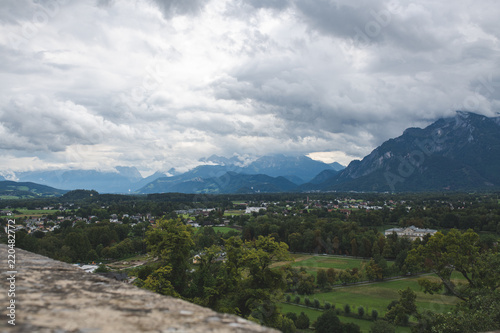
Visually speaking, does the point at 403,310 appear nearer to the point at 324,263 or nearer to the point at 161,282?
the point at 161,282

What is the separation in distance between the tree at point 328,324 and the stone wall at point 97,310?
2831 cm

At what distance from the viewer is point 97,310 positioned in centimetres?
255

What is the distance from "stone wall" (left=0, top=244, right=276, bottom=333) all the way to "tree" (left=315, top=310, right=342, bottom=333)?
28310 mm

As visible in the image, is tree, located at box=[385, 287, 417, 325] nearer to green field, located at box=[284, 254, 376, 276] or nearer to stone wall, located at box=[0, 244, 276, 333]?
green field, located at box=[284, 254, 376, 276]

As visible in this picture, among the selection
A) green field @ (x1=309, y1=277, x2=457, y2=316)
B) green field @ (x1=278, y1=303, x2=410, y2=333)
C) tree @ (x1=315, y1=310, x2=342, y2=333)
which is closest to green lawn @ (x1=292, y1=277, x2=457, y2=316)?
green field @ (x1=309, y1=277, x2=457, y2=316)

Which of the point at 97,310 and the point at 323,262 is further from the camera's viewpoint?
the point at 323,262

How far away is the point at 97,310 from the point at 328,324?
95.3ft

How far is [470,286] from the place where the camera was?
571 inches

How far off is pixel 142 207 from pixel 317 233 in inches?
3902

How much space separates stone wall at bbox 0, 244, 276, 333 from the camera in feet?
7.32

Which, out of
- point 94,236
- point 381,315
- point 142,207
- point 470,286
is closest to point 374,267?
point 381,315

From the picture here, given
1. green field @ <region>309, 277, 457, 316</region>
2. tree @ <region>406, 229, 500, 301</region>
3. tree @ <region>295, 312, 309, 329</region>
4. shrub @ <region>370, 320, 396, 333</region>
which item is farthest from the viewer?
green field @ <region>309, 277, 457, 316</region>

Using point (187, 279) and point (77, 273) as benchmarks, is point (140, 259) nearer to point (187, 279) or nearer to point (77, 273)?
point (187, 279)

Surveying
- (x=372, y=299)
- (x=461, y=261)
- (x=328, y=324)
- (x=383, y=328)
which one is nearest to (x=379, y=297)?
(x=372, y=299)
